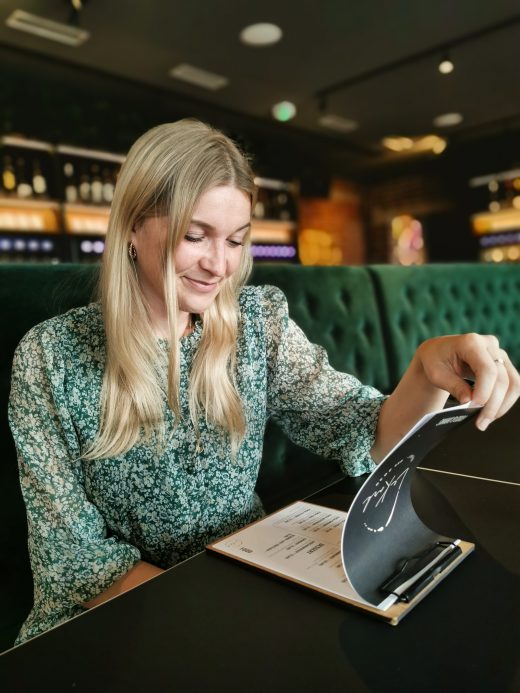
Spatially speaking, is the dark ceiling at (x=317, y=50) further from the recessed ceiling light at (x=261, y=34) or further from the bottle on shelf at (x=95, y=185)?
the bottle on shelf at (x=95, y=185)

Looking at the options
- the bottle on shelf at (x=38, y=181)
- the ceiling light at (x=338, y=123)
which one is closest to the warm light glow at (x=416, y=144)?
the ceiling light at (x=338, y=123)

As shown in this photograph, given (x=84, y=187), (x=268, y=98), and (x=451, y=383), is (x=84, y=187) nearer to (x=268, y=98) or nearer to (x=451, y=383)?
(x=268, y=98)

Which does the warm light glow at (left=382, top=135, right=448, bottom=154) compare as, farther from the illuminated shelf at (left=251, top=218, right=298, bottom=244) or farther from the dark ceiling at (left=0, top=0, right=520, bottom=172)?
the illuminated shelf at (left=251, top=218, right=298, bottom=244)

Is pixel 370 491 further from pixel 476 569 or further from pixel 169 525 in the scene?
pixel 169 525

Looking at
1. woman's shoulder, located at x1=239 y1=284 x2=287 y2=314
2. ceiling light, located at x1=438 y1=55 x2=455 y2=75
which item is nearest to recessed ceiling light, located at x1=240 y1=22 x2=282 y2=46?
ceiling light, located at x1=438 y1=55 x2=455 y2=75

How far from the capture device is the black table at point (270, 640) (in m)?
0.52

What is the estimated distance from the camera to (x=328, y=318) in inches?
87.1

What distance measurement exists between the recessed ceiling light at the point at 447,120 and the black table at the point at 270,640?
715cm

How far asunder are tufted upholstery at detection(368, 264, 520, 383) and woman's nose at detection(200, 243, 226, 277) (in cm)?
162

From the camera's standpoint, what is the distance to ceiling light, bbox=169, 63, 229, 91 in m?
5.17

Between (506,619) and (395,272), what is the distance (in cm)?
225

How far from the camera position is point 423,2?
13.8 feet

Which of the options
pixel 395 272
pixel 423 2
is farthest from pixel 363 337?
pixel 423 2

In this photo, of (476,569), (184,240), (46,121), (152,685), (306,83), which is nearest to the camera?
(152,685)
